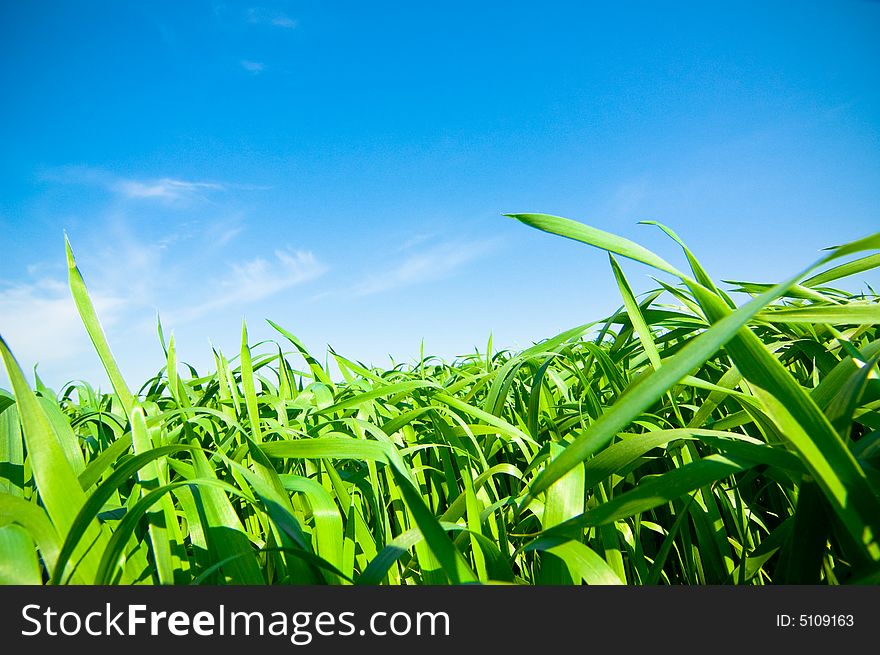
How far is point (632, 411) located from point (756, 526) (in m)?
0.45

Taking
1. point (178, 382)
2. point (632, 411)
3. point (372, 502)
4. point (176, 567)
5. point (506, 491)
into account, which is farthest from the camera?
point (178, 382)

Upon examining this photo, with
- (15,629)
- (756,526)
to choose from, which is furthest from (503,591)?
(756,526)

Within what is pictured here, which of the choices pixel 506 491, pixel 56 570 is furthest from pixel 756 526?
pixel 56 570

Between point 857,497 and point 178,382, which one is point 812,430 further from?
point 178,382

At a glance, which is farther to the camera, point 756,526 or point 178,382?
point 178,382

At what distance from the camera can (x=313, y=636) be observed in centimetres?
29

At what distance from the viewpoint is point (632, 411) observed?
0.21 meters

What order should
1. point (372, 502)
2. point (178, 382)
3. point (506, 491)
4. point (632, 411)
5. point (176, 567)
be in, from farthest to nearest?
point (178, 382) → point (506, 491) → point (372, 502) → point (176, 567) → point (632, 411)

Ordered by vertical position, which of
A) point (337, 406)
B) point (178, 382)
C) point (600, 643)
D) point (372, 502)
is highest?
point (178, 382)

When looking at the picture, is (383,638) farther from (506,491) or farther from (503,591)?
(506,491)

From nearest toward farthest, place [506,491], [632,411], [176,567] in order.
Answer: [632,411], [176,567], [506,491]

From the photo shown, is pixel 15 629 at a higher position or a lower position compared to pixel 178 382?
lower

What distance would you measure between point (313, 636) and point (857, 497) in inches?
11.4

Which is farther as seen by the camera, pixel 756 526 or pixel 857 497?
pixel 756 526
